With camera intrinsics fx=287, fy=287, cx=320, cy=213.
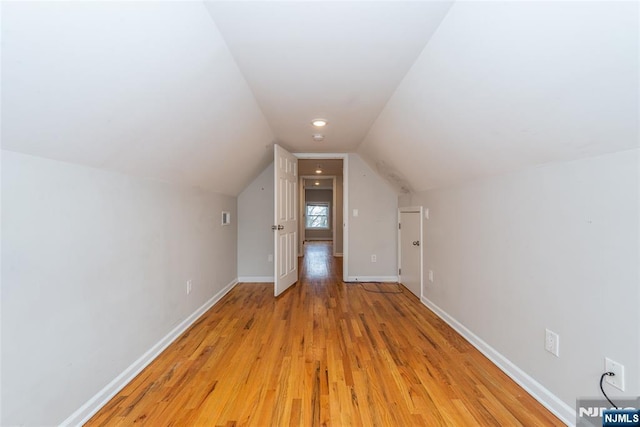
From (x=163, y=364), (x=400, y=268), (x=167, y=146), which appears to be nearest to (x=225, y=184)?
(x=167, y=146)

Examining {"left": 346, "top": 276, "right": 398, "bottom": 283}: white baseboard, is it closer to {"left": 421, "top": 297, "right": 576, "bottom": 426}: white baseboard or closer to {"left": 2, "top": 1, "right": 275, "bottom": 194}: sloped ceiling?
{"left": 421, "top": 297, "right": 576, "bottom": 426}: white baseboard

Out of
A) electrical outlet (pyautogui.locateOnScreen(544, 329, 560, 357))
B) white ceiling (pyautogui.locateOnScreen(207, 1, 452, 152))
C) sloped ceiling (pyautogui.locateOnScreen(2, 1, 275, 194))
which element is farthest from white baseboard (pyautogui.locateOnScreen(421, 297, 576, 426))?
sloped ceiling (pyautogui.locateOnScreen(2, 1, 275, 194))

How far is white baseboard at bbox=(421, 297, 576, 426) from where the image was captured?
144cm

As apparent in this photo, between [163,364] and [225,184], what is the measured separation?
2020 millimetres

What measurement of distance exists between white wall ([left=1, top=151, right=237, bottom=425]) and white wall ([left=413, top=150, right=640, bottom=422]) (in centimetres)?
244

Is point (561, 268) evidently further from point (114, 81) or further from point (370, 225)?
point (370, 225)

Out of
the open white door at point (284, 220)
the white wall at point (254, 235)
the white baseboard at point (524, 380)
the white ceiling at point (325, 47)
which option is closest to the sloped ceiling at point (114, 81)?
the white ceiling at point (325, 47)

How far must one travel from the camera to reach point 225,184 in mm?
3447

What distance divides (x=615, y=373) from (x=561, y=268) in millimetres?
483

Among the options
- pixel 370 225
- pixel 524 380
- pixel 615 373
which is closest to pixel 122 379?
pixel 524 380

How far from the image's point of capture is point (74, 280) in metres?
1.41

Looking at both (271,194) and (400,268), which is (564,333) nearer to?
(400,268)

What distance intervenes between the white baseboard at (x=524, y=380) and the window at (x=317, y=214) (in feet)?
30.6

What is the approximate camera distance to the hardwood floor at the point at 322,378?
1479mm
